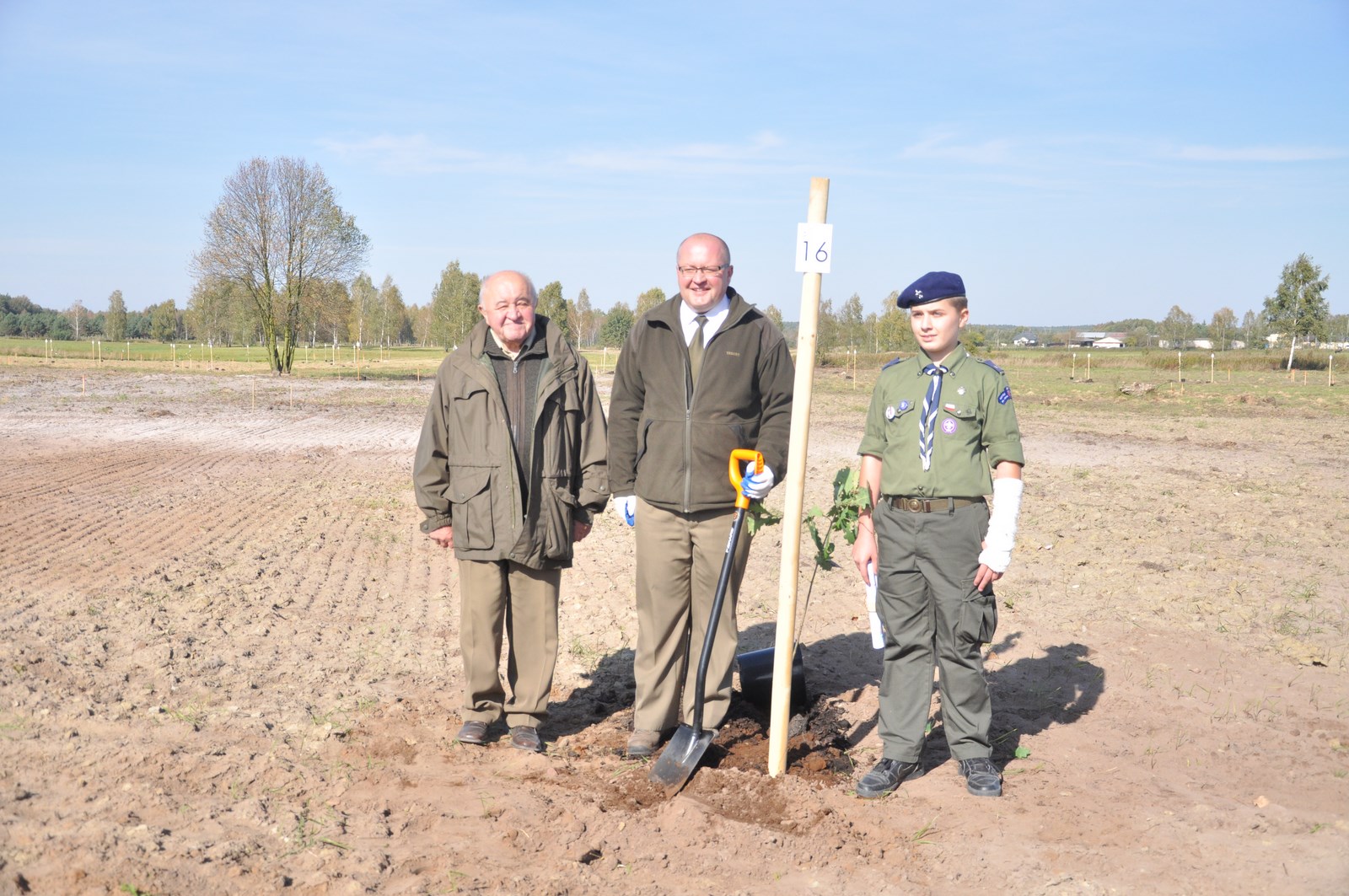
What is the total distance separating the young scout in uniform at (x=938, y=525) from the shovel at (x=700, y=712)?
57 cm

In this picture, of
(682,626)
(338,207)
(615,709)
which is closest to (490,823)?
(682,626)

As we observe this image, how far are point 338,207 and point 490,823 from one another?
162ft

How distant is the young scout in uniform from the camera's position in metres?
4.33

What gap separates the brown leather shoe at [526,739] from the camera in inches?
194

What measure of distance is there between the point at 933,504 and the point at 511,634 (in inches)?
83.3

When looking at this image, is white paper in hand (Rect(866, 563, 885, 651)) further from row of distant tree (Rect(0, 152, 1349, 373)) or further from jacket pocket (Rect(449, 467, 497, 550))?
row of distant tree (Rect(0, 152, 1349, 373))

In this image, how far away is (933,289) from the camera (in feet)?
14.4

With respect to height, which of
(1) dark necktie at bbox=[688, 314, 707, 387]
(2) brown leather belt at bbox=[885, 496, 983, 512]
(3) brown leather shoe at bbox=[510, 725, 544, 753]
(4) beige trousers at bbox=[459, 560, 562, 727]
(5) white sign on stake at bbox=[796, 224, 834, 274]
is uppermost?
(5) white sign on stake at bbox=[796, 224, 834, 274]

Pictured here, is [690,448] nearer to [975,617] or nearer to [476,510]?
[476,510]

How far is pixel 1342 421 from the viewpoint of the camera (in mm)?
25188

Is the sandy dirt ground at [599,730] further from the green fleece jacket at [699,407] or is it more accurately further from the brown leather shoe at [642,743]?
the green fleece jacket at [699,407]

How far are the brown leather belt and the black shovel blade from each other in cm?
137

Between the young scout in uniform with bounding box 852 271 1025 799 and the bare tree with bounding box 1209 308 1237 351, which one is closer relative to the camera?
→ the young scout in uniform with bounding box 852 271 1025 799

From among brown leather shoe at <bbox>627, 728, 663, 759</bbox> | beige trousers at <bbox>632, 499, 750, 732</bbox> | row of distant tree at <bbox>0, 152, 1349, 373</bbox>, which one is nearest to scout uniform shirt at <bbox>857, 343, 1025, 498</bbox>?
beige trousers at <bbox>632, 499, 750, 732</bbox>
